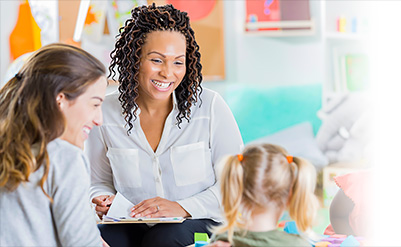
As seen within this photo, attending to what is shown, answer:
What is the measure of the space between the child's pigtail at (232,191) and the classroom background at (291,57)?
2.41 meters

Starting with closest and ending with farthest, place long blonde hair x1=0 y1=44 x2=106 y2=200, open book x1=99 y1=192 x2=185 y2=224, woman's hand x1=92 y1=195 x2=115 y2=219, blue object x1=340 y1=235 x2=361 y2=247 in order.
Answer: long blonde hair x1=0 y1=44 x2=106 y2=200 < blue object x1=340 y1=235 x2=361 y2=247 < open book x1=99 y1=192 x2=185 y2=224 < woman's hand x1=92 y1=195 x2=115 y2=219

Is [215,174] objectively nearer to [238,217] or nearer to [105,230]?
[105,230]

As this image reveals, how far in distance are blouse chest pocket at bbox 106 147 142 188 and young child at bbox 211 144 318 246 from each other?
0.63 m

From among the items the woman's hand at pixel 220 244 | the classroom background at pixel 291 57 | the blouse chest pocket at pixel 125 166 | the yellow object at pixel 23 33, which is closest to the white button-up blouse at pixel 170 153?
the blouse chest pocket at pixel 125 166

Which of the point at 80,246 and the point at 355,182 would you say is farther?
the point at 355,182

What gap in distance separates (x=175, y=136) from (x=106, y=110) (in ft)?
0.83

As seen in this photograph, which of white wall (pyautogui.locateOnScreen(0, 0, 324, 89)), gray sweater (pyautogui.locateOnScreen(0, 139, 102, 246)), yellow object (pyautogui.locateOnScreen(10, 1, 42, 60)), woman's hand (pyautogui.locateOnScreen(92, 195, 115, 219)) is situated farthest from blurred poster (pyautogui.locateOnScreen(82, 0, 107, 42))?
gray sweater (pyautogui.locateOnScreen(0, 139, 102, 246))

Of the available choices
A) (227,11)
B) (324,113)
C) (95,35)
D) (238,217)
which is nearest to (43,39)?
(95,35)

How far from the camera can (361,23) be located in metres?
3.69

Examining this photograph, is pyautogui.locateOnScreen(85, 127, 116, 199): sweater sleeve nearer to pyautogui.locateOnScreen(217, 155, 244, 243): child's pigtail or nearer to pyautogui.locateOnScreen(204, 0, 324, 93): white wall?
pyautogui.locateOnScreen(217, 155, 244, 243): child's pigtail

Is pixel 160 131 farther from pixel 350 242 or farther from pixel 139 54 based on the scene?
pixel 350 242

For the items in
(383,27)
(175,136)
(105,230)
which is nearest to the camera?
(105,230)

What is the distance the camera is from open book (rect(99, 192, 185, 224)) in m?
1.54

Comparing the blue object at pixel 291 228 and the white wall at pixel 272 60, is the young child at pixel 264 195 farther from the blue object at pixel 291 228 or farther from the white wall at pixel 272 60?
the white wall at pixel 272 60
